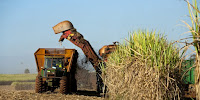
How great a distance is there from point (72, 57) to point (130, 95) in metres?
11.8

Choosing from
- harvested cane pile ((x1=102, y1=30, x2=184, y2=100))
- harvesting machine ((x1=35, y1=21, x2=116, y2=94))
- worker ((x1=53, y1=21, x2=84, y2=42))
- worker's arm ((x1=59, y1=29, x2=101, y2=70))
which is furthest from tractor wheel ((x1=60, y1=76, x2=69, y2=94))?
harvested cane pile ((x1=102, y1=30, x2=184, y2=100))

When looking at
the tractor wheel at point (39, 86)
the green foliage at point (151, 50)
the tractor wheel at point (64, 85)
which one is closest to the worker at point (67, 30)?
the tractor wheel at point (64, 85)

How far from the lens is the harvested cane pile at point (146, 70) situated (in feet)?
27.7

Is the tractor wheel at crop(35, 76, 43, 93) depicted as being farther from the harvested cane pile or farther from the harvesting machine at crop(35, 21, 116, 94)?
the harvested cane pile

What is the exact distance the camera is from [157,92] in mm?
8250

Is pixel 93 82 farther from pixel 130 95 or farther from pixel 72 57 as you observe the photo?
pixel 130 95

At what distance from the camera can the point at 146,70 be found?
8500 millimetres

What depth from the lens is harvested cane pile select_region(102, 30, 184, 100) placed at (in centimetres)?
844

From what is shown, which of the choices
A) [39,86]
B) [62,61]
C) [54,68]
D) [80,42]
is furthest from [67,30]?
[39,86]

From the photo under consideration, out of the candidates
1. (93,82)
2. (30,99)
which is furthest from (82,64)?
(30,99)

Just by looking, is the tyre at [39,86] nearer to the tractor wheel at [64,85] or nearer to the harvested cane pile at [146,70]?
the tractor wheel at [64,85]

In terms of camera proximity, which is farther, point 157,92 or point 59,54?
point 59,54

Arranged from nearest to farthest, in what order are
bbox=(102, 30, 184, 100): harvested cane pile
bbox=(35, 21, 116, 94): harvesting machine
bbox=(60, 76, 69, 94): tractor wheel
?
bbox=(102, 30, 184, 100): harvested cane pile → bbox=(60, 76, 69, 94): tractor wheel → bbox=(35, 21, 116, 94): harvesting machine

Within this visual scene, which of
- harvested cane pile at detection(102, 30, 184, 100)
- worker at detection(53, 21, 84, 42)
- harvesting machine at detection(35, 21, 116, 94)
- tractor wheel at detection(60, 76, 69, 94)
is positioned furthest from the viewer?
worker at detection(53, 21, 84, 42)
